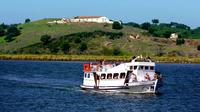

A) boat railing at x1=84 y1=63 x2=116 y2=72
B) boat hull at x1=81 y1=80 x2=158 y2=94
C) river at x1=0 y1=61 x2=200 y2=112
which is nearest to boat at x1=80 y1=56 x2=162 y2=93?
boat hull at x1=81 y1=80 x2=158 y2=94

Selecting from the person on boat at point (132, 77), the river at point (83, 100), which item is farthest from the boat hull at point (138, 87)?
the river at point (83, 100)

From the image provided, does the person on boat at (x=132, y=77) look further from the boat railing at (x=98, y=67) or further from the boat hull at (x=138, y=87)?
the boat railing at (x=98, y=67)

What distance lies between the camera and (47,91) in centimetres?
9838

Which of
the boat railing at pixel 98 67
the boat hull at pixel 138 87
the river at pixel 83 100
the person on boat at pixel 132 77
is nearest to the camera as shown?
the river at pixel 83 100

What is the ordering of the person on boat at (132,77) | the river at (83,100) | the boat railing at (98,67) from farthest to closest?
the boat railing at (98,67) → the person on boat at (132,77) → the river at (83,100)

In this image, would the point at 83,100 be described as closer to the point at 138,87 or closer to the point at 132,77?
the point at 132,77

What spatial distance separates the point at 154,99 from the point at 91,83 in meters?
13.5

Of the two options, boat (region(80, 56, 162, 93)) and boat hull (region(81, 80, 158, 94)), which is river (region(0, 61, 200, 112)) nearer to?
boat hull (region(81, 80, 158, 94))

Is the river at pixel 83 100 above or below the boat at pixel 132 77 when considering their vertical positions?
below

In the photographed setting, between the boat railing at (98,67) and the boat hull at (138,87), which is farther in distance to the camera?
the boat railing at (98,67)

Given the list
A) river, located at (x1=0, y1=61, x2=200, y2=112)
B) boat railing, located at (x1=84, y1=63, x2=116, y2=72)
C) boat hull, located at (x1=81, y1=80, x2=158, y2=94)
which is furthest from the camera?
boat railing, located at (x1=84, y1=63, x2=116, y2=72)

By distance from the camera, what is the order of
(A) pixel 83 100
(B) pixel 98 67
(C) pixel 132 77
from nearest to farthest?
(A) pixel 83 100 < (C) pixel 132 77 < (B) pixel 98 67

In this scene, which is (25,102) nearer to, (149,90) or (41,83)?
(149,90)

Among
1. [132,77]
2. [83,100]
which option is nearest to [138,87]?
[132,77]
